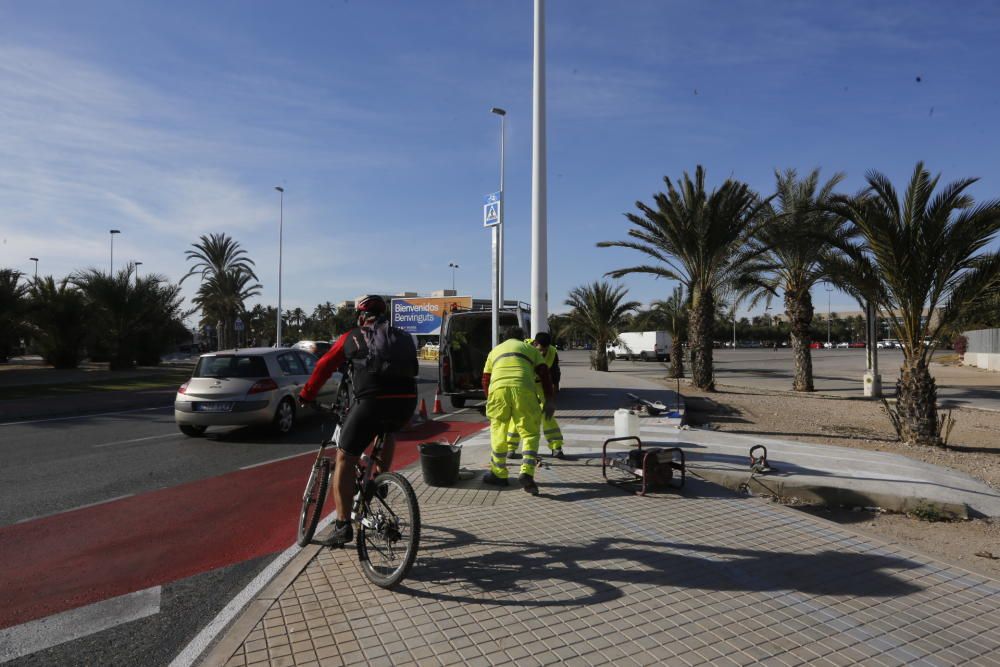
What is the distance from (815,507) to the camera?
21.8 ft

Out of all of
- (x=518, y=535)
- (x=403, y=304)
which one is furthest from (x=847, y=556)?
(x=403, y=304)

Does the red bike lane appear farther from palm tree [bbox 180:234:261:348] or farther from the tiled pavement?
palm tree [bbox 180:234:261:348]

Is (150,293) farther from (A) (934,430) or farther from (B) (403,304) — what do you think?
(A) (934,430)

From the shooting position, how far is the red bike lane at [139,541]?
4016mm

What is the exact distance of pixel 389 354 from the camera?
13.0 ft

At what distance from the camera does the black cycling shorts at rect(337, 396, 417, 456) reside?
3939 mm

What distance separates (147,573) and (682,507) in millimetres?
4376

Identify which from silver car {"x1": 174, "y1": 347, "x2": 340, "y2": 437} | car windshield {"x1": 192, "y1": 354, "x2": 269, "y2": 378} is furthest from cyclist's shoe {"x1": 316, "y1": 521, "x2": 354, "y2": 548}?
car windshield {"x1": 192, "y1": 354, "x2": 269, "y2": 378}

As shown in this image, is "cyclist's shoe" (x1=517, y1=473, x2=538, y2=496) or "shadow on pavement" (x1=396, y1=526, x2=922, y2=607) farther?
"cyclist's shoe" (x1=517, y1=473, x2=538, y2=496)

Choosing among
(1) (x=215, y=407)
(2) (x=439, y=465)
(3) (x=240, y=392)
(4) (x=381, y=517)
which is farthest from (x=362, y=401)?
(1) (x=215, y=407)

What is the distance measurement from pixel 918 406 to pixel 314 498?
10401 millimetres

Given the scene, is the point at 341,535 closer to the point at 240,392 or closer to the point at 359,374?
the point at 359,374

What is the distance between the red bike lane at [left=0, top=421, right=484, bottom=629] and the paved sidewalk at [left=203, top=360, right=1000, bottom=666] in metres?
1.02

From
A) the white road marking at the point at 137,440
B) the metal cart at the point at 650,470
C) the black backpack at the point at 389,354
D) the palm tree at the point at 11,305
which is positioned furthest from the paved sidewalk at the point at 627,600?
the palm tree at the point at 11,305
